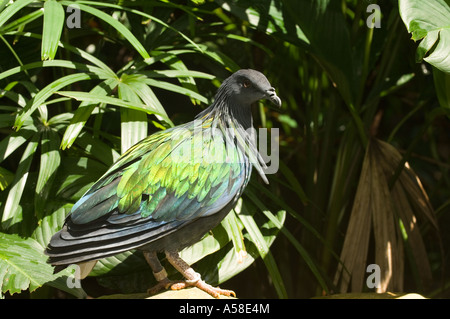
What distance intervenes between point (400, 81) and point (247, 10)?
3.50ft

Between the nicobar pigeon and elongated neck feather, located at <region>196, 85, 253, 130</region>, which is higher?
elongated neck feather, located at <region>196, 85, 253, 130</region>

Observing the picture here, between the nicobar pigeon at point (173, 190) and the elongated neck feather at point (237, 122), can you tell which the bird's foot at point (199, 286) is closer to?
the nicobar pigeon at point (173, 190)

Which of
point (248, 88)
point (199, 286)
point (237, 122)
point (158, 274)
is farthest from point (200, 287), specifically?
point (248, 88)

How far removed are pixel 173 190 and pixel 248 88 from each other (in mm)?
414

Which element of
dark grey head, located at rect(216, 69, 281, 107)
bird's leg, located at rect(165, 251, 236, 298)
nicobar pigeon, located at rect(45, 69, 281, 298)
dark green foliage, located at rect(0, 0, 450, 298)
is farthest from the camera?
dark green foliage, located at rect(0, 0, 450, 298)

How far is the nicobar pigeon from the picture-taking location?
1.93m

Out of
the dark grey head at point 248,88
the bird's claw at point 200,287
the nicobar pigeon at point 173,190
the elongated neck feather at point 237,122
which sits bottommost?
the bird's claw at point 200,287

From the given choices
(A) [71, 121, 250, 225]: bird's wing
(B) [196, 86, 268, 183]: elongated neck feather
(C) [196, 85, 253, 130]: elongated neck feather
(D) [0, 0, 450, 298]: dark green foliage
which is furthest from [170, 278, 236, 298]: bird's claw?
(C) [196, 85, 253, 130]: elongated neck feather

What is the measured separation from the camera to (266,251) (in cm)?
254

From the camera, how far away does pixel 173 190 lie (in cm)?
201

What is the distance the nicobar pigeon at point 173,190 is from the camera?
6.33 feet

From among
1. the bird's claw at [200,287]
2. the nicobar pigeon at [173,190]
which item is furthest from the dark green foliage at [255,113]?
the nicobar pigeon at [173,190]

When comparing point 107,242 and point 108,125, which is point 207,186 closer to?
point 107,242

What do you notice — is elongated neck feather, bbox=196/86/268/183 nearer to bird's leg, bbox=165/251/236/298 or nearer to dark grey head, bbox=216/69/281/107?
dark grey head, bbox=216/69/281/107
